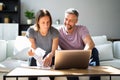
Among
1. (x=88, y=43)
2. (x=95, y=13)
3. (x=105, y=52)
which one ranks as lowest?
(x=105, y=52)

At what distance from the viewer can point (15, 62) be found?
3.24m

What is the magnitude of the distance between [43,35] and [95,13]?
393cm

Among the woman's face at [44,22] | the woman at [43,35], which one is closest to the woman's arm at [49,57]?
the woman at [43,35]

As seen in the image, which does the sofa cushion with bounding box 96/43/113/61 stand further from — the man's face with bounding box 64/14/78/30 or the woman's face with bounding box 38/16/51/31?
the woman's face with bounding box 38/16/51/31

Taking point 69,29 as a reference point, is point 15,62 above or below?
below

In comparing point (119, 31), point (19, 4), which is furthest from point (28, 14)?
point (119, 31)

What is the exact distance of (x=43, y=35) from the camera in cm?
245

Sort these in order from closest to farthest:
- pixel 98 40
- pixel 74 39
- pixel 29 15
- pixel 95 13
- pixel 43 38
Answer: pixel 43 38 → pixel 74 39 → pixel 98 40 → pixel 29 15 → pixel 95 13

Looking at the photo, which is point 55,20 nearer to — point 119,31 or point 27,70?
point 119,31

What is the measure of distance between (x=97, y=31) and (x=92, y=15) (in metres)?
0.43

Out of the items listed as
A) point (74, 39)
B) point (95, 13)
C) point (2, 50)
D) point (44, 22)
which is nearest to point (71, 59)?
point (44, 22)

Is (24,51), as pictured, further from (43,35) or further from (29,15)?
(29,15)

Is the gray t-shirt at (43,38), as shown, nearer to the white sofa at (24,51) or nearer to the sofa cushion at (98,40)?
the white sofa at (24,51)

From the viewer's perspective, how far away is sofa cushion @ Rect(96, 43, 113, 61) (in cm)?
352
